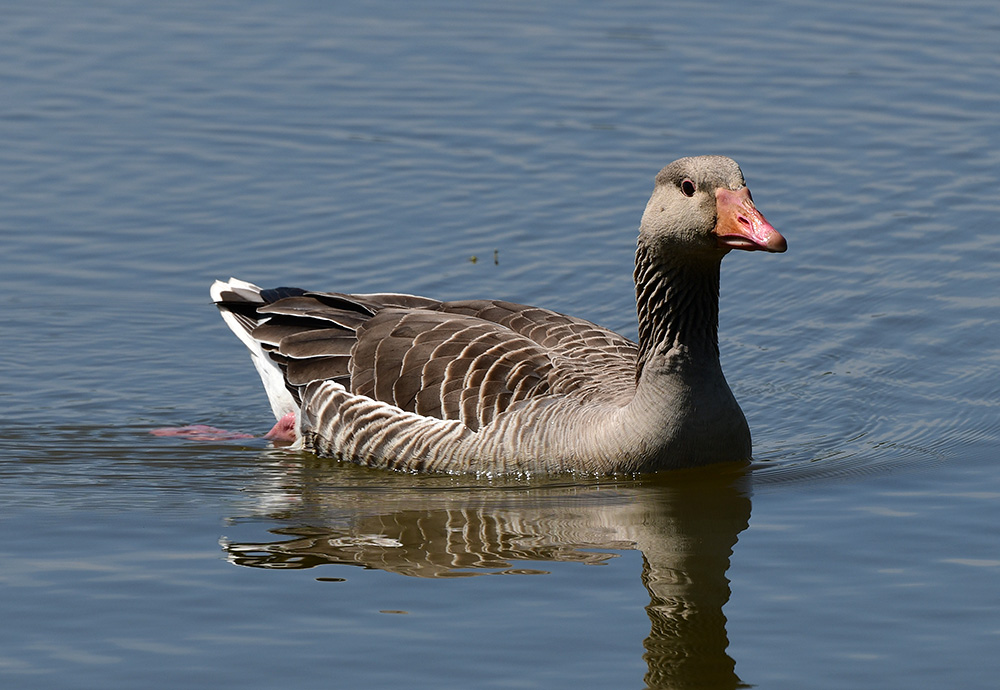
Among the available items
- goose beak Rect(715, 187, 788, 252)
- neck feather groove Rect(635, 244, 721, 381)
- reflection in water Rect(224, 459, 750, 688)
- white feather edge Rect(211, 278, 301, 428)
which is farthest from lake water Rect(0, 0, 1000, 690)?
goose beak Rect(715, 187, 788, 252)

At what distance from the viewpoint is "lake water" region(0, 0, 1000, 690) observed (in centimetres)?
911

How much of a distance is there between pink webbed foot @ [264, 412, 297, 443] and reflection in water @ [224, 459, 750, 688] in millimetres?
894

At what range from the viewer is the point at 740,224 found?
10.6 m

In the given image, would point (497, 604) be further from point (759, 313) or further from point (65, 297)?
point (65, 297)

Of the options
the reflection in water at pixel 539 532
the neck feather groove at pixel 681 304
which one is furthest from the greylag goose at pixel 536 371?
the reflection in water at pixel 539 532

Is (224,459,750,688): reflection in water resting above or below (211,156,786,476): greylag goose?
below

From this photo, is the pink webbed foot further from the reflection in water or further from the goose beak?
the goose beak

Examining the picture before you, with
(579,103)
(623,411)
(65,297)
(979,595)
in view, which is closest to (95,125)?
(65,297)

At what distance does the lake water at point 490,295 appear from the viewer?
911 cm

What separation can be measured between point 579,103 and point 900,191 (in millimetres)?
4355

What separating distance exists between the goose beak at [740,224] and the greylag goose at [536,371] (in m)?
0.01

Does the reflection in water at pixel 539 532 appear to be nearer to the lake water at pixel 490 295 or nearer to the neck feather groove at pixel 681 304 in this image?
the lake water at pixel 490 295

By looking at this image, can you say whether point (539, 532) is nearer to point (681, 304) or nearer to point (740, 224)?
point (681, 304)

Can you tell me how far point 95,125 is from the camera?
19109mm
